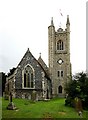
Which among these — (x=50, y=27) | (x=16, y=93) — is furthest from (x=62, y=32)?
(x=16, y=93)

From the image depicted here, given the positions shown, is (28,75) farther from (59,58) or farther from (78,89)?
(78,89)

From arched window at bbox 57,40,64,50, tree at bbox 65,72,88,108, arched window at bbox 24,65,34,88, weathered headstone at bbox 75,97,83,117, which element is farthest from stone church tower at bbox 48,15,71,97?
weathered headstone at bbox 75,97,83,117

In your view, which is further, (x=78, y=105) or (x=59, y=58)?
(x=59, y=58)

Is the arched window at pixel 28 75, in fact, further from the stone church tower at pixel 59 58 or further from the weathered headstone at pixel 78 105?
the weathered headstone at pixel 78 105

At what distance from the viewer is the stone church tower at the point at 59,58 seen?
63.0m

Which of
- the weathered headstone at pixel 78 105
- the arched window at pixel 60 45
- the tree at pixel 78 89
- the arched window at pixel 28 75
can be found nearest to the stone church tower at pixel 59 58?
the arched window at pixel 60 45

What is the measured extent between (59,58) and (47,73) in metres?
4.20

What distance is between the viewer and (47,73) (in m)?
64.3

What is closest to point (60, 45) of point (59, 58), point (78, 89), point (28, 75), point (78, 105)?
point (59, 58)

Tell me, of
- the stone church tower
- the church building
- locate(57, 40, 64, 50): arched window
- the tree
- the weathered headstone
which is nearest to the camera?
the weathered headstone

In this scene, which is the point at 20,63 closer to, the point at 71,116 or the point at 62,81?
the point at 62,81

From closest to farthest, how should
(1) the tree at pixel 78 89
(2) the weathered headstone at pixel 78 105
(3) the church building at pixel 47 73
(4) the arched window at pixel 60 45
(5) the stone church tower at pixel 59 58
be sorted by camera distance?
(2) the weathered headstone at pixel 78 105, (1) the tree at pixel 78 89, (3) the church building at pixel 47 73, (5) the stone church tower at pixel 59 58, (4) the arched window at pixel 60 45

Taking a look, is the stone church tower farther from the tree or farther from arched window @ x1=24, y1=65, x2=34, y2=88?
the tree

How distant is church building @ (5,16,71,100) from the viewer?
184 feet
